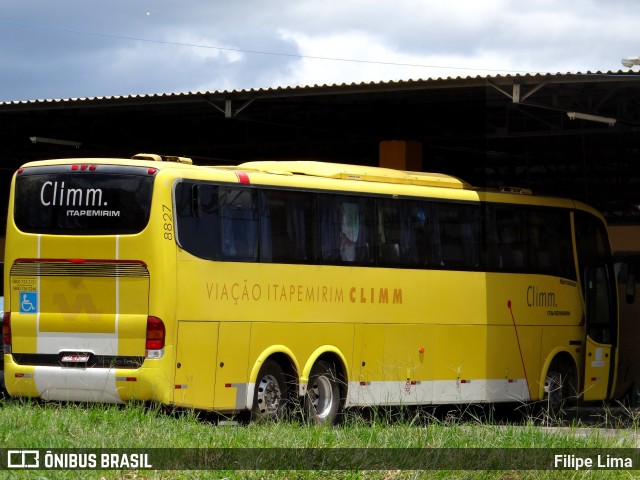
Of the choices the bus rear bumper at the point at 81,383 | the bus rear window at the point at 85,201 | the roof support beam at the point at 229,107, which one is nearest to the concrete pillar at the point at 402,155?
the roof support beam at the point at 229,107

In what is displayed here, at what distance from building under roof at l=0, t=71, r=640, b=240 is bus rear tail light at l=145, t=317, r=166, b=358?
8.54 meters

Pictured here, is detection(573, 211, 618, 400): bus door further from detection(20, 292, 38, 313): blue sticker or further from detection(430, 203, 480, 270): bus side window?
detection(20, 292, 38, 313): blue sticker

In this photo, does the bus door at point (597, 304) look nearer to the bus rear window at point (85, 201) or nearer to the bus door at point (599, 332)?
the bus door at point (599, 332)

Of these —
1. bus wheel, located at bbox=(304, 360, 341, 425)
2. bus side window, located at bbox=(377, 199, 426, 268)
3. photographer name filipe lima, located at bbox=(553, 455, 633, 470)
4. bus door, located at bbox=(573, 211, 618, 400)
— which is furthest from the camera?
bus door, located at bbox=(573, 211, 618, 400)

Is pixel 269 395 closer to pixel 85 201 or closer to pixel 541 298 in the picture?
pixel 85 201

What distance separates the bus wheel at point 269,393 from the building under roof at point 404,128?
7121 millimetres

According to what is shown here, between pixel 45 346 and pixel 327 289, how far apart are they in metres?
3.76

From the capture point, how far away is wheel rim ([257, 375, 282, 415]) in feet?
50.9

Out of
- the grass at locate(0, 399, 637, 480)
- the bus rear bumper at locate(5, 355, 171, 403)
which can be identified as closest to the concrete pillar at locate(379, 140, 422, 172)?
the bus rear bumper at locate(5, 355, 171, 403)

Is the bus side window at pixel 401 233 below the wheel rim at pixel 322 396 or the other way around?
the other way around

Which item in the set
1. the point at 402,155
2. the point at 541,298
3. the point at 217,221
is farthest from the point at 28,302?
the point at 402,155

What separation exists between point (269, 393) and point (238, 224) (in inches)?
81.6

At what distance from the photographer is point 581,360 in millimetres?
21156

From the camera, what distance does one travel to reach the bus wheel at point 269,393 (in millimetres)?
15430
